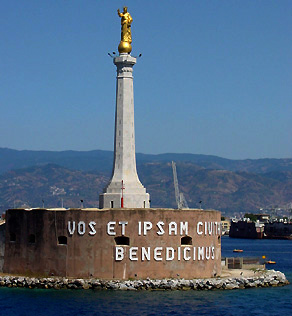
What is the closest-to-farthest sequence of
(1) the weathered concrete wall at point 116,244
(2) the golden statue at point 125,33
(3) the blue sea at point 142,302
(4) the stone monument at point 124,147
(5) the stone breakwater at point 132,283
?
1. (3) the blue sea at point 142,302
2. (5) the stone breakwater at point 132,283
3. (1) the weathered concrete wall at point 116,244
4. (4) the stone monument at point 124,147
5. (2) the golden statue at point 125,33

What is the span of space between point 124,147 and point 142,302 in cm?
1213

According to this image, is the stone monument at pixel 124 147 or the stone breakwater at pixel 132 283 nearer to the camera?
the stone breakwater at pixel 132 283

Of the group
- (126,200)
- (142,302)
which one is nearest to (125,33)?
(126,200)

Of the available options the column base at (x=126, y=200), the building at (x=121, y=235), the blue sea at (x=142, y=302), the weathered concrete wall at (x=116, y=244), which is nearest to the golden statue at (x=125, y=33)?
the building at (x=121, y=235)

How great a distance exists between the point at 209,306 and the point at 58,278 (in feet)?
33.2

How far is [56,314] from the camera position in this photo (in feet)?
133

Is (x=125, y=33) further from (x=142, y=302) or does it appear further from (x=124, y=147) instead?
(x=142, y=302)

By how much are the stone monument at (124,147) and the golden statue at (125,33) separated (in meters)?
0.40

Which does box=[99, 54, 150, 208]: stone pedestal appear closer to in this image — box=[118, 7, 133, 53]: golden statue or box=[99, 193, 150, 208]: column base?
box=[99, 193, 150, 208]: column base

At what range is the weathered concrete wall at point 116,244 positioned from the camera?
47.6 meters

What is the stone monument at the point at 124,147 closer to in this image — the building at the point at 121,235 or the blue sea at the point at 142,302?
the building at the point at 121,235

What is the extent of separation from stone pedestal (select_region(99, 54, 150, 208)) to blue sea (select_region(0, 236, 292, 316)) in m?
7.37

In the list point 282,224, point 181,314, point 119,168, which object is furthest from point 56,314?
point 282,224

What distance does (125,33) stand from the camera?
5241 centimetres
